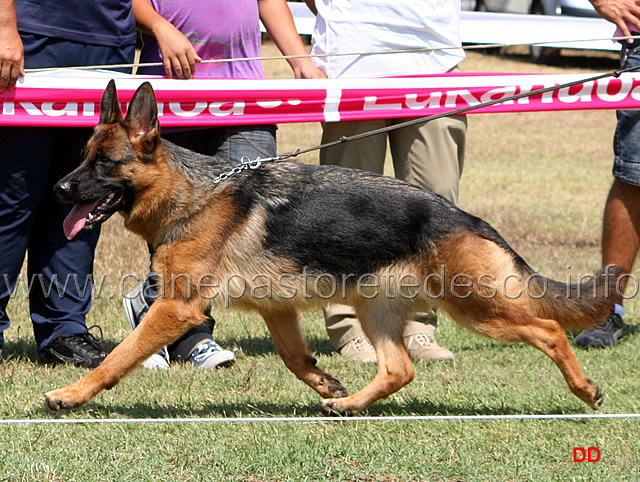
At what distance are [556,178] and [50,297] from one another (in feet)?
28.2

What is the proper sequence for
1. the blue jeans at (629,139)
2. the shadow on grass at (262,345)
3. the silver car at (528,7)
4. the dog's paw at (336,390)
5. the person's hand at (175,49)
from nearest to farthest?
the dog's paw at (336,390), the person's hand at (175,49), the shadow on grass at (262,345), the blue jeans at (629,139), the silver car at (528,7)

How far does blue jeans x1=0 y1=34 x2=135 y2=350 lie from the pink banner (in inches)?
4.3

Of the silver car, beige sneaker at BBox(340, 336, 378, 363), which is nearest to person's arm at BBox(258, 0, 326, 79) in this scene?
beige sneaker at BBox(340, 336, 378, 363)

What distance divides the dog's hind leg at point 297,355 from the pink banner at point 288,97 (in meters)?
1.27

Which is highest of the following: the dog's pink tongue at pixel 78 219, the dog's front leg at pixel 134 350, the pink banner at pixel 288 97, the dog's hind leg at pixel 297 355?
the pink banner at pixel 288 97

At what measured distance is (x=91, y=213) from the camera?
388cm

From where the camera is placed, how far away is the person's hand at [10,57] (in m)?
4.23

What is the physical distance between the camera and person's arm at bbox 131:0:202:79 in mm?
4551

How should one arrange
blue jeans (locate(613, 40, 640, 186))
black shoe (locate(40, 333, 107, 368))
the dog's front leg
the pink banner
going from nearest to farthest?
the dog's front leg < the pink banner < black shoe (locate(40, 333, 107, 368)) < blue jeans (locate(613, 40, 640, 186))

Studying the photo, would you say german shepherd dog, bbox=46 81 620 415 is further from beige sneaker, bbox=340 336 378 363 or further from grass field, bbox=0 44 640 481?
beige sneaker, bbox=340 336 378 363

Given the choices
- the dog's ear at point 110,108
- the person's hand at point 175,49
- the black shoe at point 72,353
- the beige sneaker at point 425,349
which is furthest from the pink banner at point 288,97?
the beige sneaker at point 425,349

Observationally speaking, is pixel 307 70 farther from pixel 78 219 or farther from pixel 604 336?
pixel 604 336

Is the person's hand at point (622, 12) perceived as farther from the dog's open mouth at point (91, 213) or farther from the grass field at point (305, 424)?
the dog's open mouth at point (91, 213)

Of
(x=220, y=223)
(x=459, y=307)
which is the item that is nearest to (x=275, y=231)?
(x=220, y=223)
